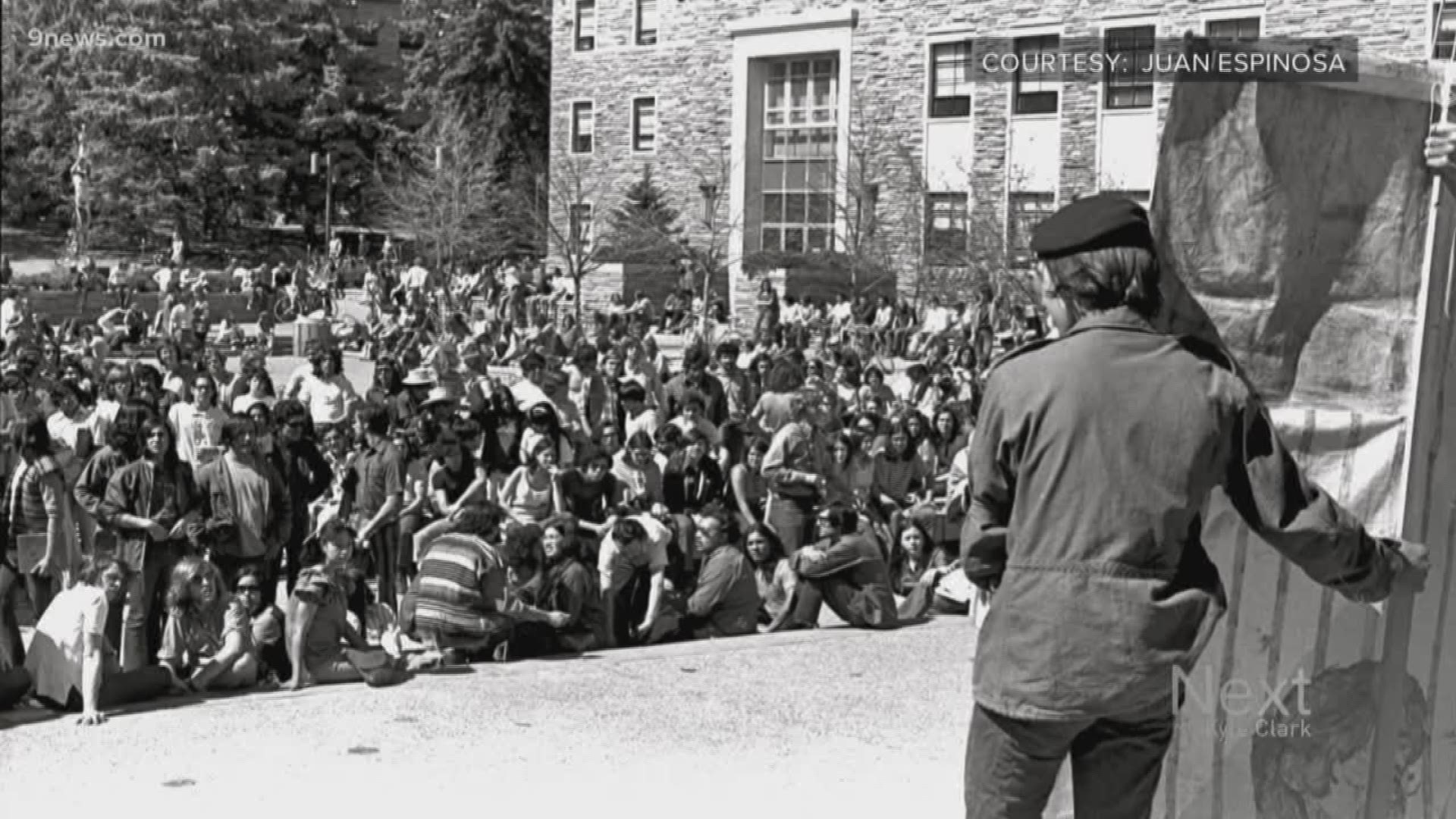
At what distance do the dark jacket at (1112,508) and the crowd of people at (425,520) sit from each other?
578cm

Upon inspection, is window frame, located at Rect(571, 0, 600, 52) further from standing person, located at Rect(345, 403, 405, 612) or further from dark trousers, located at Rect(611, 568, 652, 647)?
dark trousers, located at Rect(611, 568, 652, 647)

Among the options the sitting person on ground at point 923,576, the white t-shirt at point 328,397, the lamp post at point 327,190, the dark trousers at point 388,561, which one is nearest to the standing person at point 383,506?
the dark trousers at point 388,561

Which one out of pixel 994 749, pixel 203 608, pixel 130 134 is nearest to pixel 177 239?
pixel 130 134

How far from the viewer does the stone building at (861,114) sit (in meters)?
38.7

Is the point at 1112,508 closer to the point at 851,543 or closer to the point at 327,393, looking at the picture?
the point at 851,543

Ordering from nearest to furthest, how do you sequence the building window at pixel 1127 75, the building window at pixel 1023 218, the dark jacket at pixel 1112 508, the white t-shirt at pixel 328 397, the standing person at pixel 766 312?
the dark jacket at pixel 1112 508, the white t-shirt at pixel 328 397, the building window at pixel 1023 218, the standing person at pixel 766 312, the building window at pixel 1127 75

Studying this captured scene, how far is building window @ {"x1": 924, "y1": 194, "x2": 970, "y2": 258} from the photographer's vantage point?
124ft

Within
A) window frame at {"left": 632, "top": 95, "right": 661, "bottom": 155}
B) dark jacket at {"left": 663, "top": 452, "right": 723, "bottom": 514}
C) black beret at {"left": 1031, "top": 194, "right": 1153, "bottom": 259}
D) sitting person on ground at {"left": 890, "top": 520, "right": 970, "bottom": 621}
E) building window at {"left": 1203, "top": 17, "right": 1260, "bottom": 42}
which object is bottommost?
sitting person on ground at {"left": 890, "top": 520, "right": 970, "bottom": 621}

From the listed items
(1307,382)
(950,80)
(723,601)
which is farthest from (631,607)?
(950,80)

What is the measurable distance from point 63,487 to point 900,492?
731cm

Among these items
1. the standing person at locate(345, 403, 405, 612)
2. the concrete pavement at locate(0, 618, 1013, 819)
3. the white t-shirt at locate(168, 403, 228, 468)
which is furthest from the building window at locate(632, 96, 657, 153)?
the concrete pavement at locate(0, 618, 1013, 819)

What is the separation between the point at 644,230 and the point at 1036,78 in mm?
10726

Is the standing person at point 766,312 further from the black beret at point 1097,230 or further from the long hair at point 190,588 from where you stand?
the black beret at point 1097,230

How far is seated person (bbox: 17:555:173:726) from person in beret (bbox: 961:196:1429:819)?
6.23m
